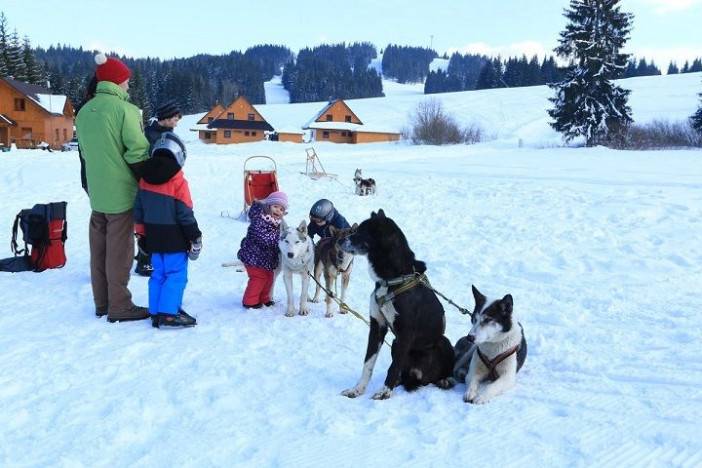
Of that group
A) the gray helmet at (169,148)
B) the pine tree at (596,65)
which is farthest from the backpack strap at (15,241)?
the pine tree at (596,65)

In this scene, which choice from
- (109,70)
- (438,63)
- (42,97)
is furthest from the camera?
(438,63)

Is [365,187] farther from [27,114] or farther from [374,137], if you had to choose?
[374,137]

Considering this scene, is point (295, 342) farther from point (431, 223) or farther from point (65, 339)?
point (431, 223)

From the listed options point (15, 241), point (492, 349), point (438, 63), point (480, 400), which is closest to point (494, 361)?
point (492, 349)

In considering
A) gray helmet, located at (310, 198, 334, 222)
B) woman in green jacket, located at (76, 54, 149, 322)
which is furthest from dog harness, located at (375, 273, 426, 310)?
gray helmet, located at (310, 198, 334, 222)

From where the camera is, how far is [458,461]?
2.48m

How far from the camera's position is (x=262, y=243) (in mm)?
5160

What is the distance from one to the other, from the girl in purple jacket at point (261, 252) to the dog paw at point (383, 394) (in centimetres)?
230

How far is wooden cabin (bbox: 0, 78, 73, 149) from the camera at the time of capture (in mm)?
38844

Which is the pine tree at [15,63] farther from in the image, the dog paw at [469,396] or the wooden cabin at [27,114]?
the dog paw at [469,396]

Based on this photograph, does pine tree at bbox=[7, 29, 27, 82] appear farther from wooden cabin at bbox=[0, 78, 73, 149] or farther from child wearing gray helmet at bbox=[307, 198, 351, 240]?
child wearing gray helmet at bbox=[307, 198, 351, 240]

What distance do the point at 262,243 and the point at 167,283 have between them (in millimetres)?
1048

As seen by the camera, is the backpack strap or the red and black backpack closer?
the red and black backpack

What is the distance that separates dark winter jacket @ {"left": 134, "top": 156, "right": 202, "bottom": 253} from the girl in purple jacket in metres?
0.84
